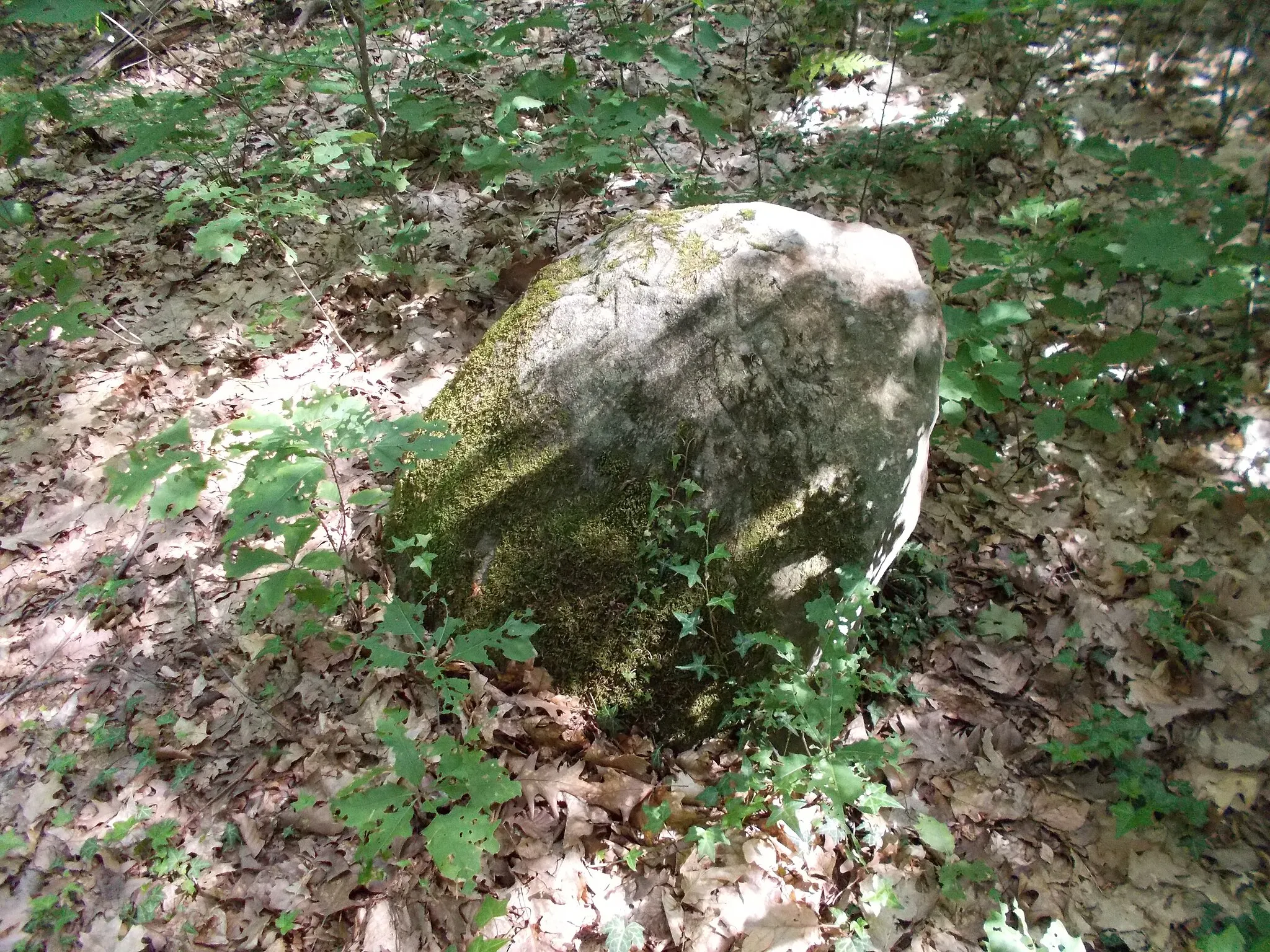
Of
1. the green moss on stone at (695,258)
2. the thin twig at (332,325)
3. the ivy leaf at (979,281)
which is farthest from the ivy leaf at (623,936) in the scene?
the thin twig at (332,325)

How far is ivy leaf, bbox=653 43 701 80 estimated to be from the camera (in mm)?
3442

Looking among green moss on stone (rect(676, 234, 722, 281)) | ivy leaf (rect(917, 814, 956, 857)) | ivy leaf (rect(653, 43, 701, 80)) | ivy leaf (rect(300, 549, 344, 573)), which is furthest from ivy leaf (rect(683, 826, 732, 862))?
ivy leaf (rect(653, 43, 701, 80))

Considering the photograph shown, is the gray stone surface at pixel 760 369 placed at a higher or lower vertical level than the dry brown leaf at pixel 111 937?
higher

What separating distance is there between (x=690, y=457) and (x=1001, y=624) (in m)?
1.72

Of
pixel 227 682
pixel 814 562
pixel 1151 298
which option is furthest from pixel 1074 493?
pixel 227 682

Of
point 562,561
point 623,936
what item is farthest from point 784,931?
point 562,561

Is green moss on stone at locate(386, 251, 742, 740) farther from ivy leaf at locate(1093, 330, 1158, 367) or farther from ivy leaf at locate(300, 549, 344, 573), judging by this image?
ivy leaf at locate(1093, 330, 1158, 367)

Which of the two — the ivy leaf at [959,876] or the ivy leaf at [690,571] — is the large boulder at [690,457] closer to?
the ivy leaf at [690,571]

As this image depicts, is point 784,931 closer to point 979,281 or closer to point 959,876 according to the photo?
point 959,876

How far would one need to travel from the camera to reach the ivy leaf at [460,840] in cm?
199

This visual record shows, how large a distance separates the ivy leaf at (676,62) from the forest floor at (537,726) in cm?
169

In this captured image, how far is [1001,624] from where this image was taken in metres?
3.10

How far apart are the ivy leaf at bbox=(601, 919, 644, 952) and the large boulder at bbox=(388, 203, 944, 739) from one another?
65cm

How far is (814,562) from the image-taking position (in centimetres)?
264
